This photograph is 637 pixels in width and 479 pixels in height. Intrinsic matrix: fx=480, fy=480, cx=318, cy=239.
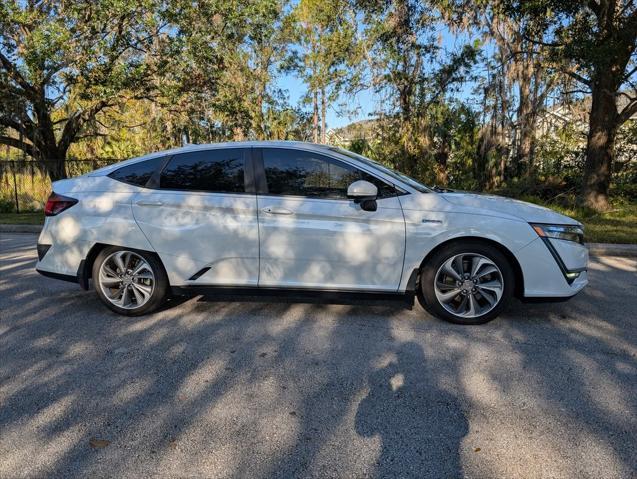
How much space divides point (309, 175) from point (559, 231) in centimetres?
231

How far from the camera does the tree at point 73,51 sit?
13.1 m

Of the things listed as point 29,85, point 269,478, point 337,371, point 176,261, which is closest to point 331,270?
point 337,371

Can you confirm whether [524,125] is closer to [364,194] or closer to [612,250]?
[612,250]

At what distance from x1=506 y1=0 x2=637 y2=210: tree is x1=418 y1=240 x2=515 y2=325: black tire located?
764 centimetres

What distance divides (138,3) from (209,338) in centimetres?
1249

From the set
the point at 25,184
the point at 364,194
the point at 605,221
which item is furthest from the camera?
the point at 25,184

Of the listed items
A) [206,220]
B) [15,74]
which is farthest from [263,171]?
[15,74]

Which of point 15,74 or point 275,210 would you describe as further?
point 15,74

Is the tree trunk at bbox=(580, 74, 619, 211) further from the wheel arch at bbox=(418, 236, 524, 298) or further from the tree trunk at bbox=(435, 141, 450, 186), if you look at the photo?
the wheel arch at bbox=(418, 236, 524, 298)

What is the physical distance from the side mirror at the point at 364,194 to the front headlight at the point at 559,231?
1.42m

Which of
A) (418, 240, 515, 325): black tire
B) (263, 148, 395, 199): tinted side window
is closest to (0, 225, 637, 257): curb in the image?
(418, 240, 515, 325): black tire

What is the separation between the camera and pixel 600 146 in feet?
39.7

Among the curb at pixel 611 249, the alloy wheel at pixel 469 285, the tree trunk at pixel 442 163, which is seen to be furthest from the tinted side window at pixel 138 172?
the tree trunk at pixel 442 163

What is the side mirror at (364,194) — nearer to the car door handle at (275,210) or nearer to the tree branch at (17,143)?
the car door handle at (275,210)
